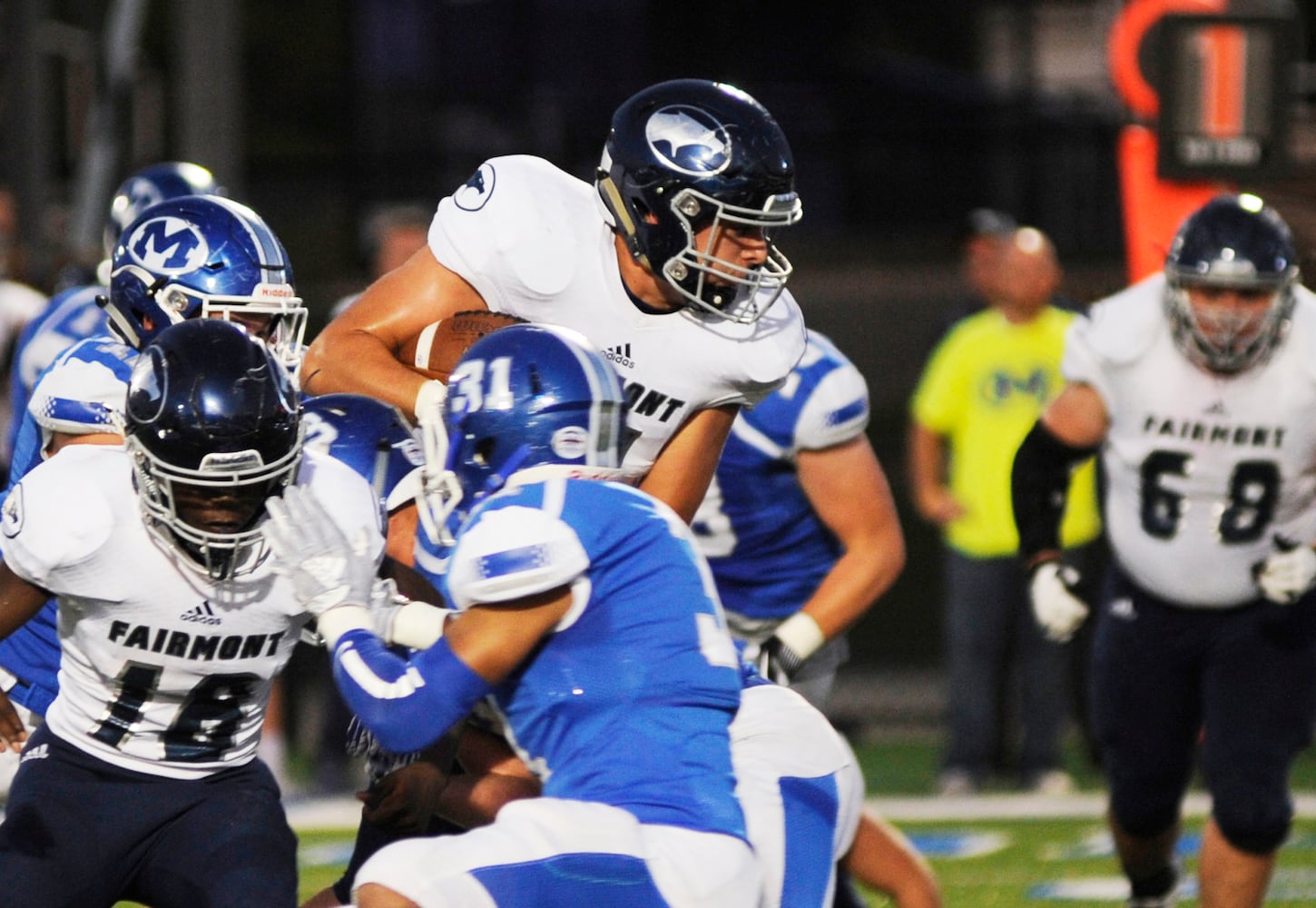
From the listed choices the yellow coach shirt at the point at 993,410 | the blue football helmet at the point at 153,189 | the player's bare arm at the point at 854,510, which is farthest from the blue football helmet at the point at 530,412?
the yellow coach shirt at the point at 993,410

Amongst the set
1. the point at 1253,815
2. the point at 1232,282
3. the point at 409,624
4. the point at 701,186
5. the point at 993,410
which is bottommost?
the point at 993,410

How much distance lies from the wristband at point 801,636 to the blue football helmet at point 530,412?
1.35m

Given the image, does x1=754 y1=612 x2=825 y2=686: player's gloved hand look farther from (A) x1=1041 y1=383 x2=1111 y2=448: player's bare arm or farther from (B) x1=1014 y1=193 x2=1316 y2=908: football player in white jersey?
(A) x1=1041 y1=383 x2=1111 y2=448: player's bare arm

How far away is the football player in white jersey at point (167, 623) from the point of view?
3564mm

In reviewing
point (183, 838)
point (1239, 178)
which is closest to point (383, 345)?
point (183, 838)

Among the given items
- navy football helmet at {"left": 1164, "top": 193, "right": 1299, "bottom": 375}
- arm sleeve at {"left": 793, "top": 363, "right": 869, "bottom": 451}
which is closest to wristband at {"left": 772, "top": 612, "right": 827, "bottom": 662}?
arm sleeve at {"left": 793, "top": 363, "right": 869, "bottom": 451}

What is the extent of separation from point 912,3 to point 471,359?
8.84 metres

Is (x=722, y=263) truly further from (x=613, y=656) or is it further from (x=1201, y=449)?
(x=1201, y=449)

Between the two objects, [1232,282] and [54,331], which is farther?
[54,331]

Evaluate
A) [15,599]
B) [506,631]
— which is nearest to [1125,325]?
[506,631]

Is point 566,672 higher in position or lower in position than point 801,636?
higher

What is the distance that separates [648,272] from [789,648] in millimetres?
1035

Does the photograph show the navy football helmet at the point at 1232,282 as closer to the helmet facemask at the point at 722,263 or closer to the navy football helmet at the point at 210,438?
the helmet facemask at the point at 722,263

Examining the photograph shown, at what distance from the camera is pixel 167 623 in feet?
12.1
